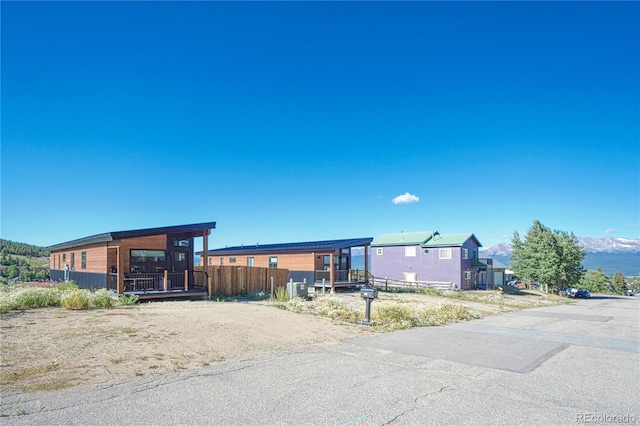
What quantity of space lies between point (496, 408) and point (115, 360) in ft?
Answer: 20.9

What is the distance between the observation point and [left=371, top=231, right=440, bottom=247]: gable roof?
141 ft

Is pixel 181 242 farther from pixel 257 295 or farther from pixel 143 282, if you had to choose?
pixel 257 295

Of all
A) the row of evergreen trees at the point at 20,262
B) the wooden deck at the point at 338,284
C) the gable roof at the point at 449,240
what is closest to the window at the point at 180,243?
the wooden deck at the point at 338,284

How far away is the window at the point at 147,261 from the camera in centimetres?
1969

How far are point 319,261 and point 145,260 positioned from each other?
13088 millimetres

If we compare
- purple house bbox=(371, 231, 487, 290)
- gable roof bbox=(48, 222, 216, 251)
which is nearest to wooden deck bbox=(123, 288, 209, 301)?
gable roof bbox=(48, 222, 216, 251)

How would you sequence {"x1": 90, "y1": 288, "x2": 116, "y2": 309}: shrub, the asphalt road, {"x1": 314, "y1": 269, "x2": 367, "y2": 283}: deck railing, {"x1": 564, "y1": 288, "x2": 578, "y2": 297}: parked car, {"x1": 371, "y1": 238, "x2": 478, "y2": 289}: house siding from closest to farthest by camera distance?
the asphalt road
{"x1": 90, "y1": 288, "x2": 116, "y2": 309}: shrub
{"x1": 314, "y1": 269, "x2": 367, "y2": 283}: deck railing
{"x1": 371, "y1": 238, "x2": 478, "y2": 289}: house siding
{"x1": 564, "y1": 288, "x2": 578, "y2": 297}: parked car

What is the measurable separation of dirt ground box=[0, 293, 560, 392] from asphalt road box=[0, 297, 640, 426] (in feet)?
2.24

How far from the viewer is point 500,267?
5069cm

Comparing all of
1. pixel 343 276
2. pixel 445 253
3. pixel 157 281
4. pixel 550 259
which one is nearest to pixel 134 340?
pixel 157 281

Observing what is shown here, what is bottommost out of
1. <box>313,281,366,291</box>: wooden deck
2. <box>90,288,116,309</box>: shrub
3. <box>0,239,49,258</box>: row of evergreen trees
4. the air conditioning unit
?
<box>313,281,366,291</box>: wooden deck

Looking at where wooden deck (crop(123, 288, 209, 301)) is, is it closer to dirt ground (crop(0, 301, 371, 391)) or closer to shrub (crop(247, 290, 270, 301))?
shrub (crop(247, 290, 270, 301))

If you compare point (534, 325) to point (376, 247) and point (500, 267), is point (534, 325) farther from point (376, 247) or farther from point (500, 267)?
point (500, 267)

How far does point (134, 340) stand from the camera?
8992 millimetres
